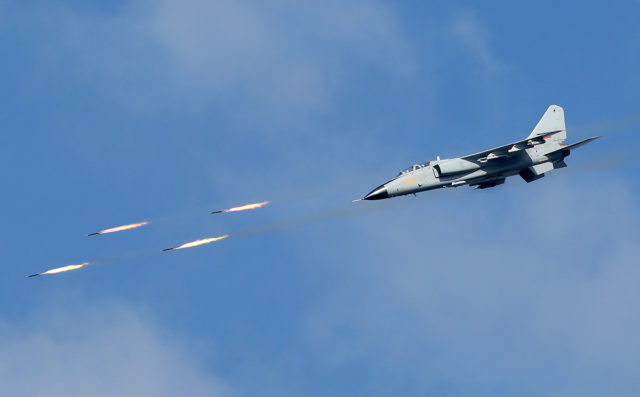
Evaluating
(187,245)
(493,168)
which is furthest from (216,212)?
(493,168)

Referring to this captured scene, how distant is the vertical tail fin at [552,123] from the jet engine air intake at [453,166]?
578cm

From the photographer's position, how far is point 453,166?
4722cm

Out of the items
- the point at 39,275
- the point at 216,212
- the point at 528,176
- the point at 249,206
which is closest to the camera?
the point at 39,275

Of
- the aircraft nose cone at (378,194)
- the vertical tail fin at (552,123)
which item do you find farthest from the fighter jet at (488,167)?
the vertical tail fin at (552,123)

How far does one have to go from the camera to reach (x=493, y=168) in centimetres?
4822

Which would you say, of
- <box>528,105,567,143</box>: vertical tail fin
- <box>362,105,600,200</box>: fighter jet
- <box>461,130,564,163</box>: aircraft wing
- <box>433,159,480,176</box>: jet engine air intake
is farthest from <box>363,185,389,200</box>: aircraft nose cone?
<box>528,105,567,143</box>: vertical tail fin

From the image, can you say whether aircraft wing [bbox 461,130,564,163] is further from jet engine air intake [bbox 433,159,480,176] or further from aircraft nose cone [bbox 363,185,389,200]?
aircraft nose cone [bbox 363,185,389,200]

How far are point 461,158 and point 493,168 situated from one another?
2.10 metres

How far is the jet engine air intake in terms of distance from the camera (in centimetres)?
4716

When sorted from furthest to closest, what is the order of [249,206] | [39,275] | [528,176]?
[528,176] < [249,206] < [39,275]

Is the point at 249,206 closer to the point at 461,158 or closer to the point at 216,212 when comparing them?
the point at 216,212

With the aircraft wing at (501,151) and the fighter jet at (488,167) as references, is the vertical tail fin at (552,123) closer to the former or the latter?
the fighter jet at (488,167)

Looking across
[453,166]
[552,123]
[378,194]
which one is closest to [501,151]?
[453,166]

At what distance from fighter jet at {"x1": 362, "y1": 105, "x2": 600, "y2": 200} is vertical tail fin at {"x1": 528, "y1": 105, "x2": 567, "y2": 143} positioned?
118cm
